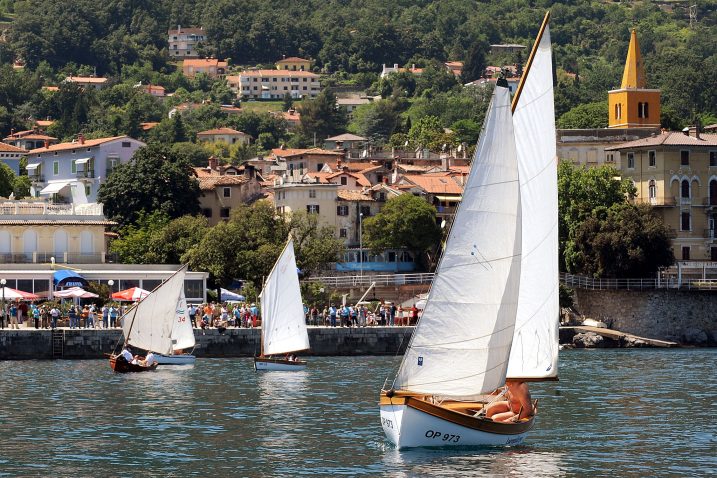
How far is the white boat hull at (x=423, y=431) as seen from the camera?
38.5m

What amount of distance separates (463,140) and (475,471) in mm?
140587

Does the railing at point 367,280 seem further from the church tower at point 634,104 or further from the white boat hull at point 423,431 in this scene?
the white boat hull at point 423,431

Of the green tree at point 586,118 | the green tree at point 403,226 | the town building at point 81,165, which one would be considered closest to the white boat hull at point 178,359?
the green tree at point 403,226

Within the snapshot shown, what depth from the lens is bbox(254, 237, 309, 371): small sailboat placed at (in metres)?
66.3

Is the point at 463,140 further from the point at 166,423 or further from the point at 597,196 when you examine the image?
the point at 166,423

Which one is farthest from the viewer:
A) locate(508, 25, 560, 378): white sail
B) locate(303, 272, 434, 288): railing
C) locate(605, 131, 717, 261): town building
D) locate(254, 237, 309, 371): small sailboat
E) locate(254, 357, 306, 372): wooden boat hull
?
locate(605, 131, 717, 261): town building

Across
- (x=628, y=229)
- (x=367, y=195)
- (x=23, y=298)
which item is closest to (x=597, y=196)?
(x=628, y=229)

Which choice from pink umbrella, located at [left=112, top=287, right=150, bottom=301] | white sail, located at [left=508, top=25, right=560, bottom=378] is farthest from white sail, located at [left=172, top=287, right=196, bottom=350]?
white sail, located at [left=508, top=25, right=560, bottom=378]

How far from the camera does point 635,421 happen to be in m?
47.6

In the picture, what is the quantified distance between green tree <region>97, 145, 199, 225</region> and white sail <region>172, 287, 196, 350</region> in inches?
1414

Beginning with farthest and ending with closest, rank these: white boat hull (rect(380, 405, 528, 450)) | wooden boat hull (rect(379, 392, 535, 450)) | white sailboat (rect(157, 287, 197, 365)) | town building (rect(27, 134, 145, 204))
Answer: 1. town building (rect(27, 134, 145, 204))
2. white sailboat (rect(157, 287, 197, 365))
3. white boat hull (rect(380, 405, 528, 450))
4. wooden boat hull (rect(379, 392, 535, 450))

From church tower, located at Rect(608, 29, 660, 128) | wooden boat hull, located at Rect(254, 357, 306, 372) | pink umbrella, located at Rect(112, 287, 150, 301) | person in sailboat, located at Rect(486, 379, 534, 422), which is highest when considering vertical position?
church tower, located at Rect(608, 29, 660, 128)

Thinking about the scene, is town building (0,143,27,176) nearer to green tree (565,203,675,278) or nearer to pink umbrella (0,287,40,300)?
green tree (565,203,675,278)

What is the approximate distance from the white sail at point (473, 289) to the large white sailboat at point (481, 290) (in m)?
0.02
